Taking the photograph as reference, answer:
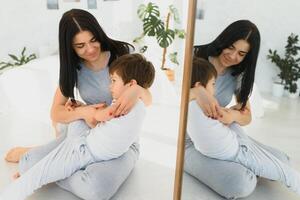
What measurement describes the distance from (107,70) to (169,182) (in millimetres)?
536

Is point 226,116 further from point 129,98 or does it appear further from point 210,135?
point 129,98

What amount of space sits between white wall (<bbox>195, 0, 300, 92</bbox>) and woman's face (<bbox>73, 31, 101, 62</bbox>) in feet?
1.26

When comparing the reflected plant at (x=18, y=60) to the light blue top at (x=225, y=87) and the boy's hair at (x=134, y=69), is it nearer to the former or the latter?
the boy's hair at (x=134, y=69)

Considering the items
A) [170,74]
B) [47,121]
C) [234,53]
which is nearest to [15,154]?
[47,121]

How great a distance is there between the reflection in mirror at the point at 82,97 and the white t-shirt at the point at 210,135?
0.10 meters

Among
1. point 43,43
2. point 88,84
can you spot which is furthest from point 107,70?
point 43,43

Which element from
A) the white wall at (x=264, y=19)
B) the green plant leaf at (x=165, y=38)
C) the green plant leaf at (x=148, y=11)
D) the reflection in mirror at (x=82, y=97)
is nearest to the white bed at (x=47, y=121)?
the reflection in mirror at (x=82, y=97)

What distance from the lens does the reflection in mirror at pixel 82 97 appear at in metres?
1.11

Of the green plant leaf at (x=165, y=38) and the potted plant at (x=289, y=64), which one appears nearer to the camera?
the potted plant at (x=289, y=64)

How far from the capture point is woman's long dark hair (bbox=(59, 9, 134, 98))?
108 cm

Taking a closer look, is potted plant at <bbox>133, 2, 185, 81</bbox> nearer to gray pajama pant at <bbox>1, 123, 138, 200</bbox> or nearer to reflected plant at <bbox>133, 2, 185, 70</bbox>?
reflected plant at <bbox>133, 2, 185, 70</bbox>

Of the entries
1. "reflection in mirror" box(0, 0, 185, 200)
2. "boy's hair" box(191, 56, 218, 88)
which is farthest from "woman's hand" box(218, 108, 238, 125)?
"reflection in mirror" box(0, 0, 185, 200)

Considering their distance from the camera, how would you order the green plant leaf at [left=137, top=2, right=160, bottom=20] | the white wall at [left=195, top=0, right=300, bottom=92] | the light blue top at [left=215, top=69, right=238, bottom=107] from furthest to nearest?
1. the green plant leaf at [left=137, top=2, right=160, bottom=20]
2. the light blue top at [left=215, top=69, right=238, bottom=107]
3. the white wall at [left=195, top=0, right=300, bottom=92]

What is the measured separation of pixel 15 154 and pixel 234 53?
0.89m
